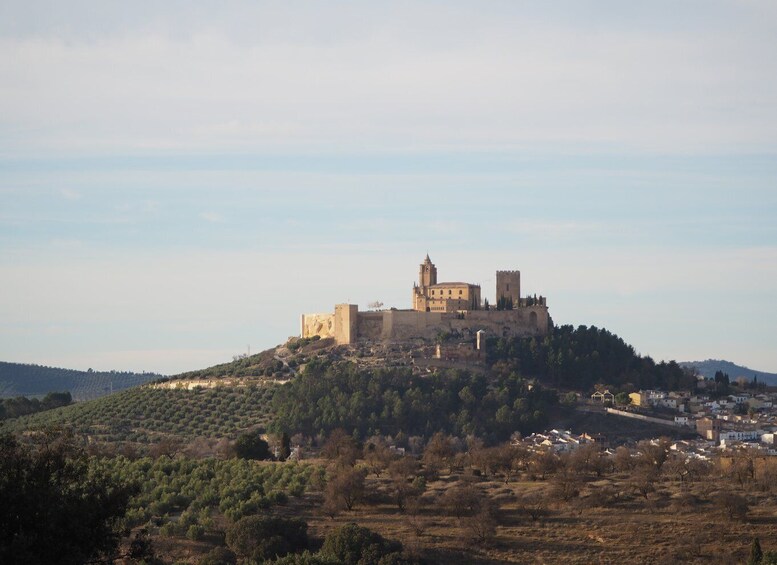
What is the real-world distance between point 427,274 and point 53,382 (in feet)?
171

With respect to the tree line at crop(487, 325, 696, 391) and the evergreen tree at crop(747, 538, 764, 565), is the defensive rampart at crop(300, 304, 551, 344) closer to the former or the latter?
the tree line at crop(487, 325, 696, 391)

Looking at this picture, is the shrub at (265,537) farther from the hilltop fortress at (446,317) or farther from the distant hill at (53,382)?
the distant hill at (53,382)

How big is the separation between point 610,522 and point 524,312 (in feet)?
168

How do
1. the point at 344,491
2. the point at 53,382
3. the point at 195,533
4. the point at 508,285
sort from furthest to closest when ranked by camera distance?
the point at 53,382, the point at 508,285, the point at 344,491, the point at 195,533

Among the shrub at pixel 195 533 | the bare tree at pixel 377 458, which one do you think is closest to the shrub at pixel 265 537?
the shrub at pixel 195 533

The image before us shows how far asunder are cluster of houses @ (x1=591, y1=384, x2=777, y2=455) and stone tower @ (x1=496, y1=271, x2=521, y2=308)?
12.5 meters

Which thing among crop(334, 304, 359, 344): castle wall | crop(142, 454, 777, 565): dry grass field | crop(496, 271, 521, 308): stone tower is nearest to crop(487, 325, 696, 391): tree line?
crop(496, 271, 521, 308): stone tower

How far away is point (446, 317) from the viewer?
89375mm

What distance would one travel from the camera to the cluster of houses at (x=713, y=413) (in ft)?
243

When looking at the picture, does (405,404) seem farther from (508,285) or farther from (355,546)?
(355,546)

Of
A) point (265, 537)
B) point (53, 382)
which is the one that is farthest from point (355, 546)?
point (53, 382)

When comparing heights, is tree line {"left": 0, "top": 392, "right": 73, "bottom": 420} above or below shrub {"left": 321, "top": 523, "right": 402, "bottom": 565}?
above

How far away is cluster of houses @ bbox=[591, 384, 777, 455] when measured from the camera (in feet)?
243

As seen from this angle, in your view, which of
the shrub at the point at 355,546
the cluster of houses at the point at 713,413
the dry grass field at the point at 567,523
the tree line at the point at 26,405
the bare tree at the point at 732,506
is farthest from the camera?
the tree line at the point at 26,405
